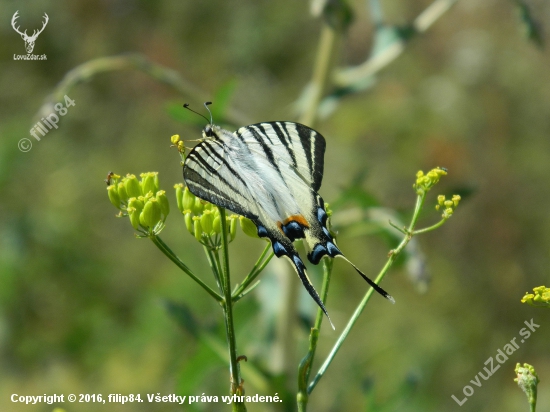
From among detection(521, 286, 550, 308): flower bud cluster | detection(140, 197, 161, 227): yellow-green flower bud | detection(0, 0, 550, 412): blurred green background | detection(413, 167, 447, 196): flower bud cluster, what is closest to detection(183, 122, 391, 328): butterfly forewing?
detection(140, 197, 161, 227): yellow-green flower bud

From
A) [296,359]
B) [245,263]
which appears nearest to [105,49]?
[245,263]

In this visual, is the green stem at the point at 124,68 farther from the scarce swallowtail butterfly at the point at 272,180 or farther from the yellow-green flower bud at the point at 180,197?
the yellow-green flower bud at the point at 180,197

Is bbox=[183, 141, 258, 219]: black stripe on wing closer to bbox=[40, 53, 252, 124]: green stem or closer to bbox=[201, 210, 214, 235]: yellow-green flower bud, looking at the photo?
bbox=[201, 210, 214, 235]: yellow-green flower bud

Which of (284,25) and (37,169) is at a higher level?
(284,25)

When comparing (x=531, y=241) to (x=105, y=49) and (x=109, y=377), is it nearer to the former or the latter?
(x=109, y=377)

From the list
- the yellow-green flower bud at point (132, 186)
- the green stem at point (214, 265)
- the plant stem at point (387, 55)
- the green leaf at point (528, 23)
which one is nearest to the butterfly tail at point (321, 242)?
the green stem at point (214, 265)

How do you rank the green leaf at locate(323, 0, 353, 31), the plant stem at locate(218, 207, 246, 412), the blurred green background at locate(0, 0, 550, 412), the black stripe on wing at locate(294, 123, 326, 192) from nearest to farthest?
the plant stem at locate(218, 207, 246, 412)
the black stripe on wing at locate(294, 123, 326, 192)
the green leaf at locate(323, 0, 353, 31)
the blurred green background at locate(0, 0, 550, 412)
